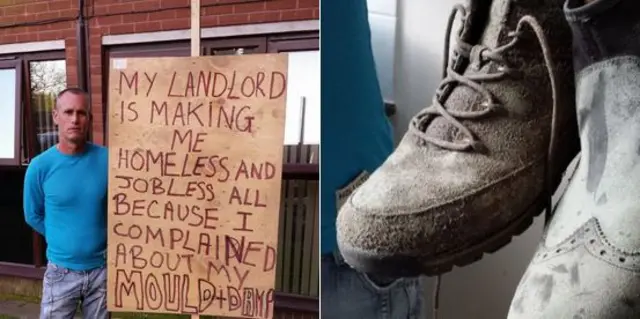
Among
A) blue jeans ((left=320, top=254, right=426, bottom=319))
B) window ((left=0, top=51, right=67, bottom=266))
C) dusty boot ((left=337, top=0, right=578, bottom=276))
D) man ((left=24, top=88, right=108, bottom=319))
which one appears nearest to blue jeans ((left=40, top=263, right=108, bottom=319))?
man ((left=24, top=88, right=108, bottom=319))

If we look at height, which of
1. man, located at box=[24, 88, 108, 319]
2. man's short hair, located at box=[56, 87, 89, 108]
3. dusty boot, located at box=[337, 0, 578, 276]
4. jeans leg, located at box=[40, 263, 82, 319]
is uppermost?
man's short hair, located at box=[56, 87, 89, 108]

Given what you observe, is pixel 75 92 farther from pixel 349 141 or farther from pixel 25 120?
pixel 349 141

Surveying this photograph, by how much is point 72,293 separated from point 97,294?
2.6 inches

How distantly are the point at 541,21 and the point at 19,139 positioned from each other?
1382mm

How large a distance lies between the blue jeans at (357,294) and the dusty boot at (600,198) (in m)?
0.25

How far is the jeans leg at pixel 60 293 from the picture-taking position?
57.9 inches

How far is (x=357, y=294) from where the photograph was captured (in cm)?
72

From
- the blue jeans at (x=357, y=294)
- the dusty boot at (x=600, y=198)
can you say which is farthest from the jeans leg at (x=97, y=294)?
the dusty boot at (x=600, y=198)

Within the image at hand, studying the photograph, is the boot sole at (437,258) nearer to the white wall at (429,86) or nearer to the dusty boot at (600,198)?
the dusty boot at (600,198)

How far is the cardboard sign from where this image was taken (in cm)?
111

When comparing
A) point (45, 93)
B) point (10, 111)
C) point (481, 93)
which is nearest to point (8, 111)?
point (10, 111)

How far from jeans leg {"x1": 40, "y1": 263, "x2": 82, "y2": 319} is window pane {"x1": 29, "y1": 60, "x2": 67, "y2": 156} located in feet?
0.94

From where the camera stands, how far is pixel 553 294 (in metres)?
0.44

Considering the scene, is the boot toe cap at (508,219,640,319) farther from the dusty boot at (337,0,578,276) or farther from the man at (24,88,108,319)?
the man at (24,88,108,319)
